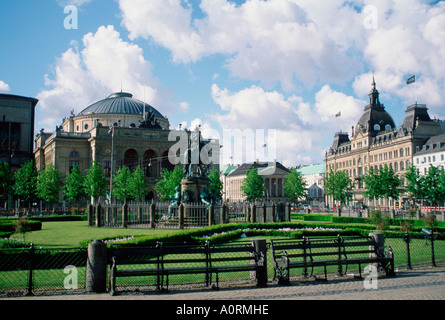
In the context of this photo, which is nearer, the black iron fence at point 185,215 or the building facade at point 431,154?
the black iron fence at point 185,215

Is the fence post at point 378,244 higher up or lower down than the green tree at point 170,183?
lower down

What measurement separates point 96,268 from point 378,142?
91073 mm

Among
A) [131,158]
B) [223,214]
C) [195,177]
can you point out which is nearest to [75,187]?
[131,158]

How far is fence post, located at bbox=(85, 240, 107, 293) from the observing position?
426 inches

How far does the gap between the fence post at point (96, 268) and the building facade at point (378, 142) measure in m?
69.5

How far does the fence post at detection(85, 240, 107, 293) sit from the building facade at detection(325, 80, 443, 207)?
228 ft

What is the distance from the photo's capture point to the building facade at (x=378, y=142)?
81.5 meters

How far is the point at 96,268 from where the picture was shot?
35.6ft

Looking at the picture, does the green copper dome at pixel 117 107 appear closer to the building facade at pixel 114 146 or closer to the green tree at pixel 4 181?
the building facade at pixel 114 146

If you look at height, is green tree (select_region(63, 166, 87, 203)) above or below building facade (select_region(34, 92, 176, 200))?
below

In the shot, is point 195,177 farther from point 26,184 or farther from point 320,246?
point 26,184

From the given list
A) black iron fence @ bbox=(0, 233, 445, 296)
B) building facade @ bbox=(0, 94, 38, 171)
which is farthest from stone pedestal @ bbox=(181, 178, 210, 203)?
building facade @ bbox=(0, 94, 38, 171)

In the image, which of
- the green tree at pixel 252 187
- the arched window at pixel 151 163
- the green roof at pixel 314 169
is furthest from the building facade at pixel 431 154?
the green roof at pixel 314 169

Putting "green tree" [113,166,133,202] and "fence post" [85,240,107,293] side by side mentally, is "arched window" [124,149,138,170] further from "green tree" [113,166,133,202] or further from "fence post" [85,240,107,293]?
"fence post" [85,240,107,293]
